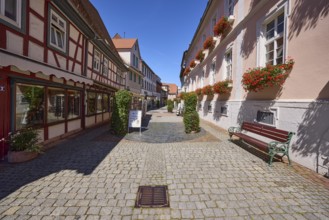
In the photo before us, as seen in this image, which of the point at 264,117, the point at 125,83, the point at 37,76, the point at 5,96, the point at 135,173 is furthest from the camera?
the point at 125,83

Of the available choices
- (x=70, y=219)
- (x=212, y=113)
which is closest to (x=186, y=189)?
(x=70, y=219)

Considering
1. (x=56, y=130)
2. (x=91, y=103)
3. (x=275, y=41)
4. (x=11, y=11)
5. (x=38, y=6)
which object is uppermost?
(x=38, y=6)

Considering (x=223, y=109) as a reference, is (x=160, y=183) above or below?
below

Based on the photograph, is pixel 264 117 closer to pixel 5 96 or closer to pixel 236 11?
pixel 236 11

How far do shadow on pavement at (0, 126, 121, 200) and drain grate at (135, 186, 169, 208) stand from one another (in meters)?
1.60

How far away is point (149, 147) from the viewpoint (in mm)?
6066

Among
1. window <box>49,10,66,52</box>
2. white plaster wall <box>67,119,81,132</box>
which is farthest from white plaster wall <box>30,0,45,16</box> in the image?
white plaster wall <box>67,119,81,132</box>

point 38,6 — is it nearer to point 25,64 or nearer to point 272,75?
point 25,64

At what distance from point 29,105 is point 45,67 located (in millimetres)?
1648

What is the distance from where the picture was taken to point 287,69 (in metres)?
5.02

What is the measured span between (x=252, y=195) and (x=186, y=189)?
48.3 inches

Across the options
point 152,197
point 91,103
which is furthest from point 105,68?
point 152,197

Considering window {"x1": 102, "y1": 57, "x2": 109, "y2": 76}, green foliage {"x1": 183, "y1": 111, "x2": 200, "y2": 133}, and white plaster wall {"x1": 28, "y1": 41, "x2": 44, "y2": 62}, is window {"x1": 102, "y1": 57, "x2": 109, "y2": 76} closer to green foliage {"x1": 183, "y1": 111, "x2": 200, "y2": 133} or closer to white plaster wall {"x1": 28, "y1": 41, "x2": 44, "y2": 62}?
white plaster wall {"x1": 28, "y1": 41, "x2": 44, "y2": 62}

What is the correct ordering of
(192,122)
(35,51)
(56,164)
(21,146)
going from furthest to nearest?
(192,122)
(35,51)
(21,146)
(56,164)
